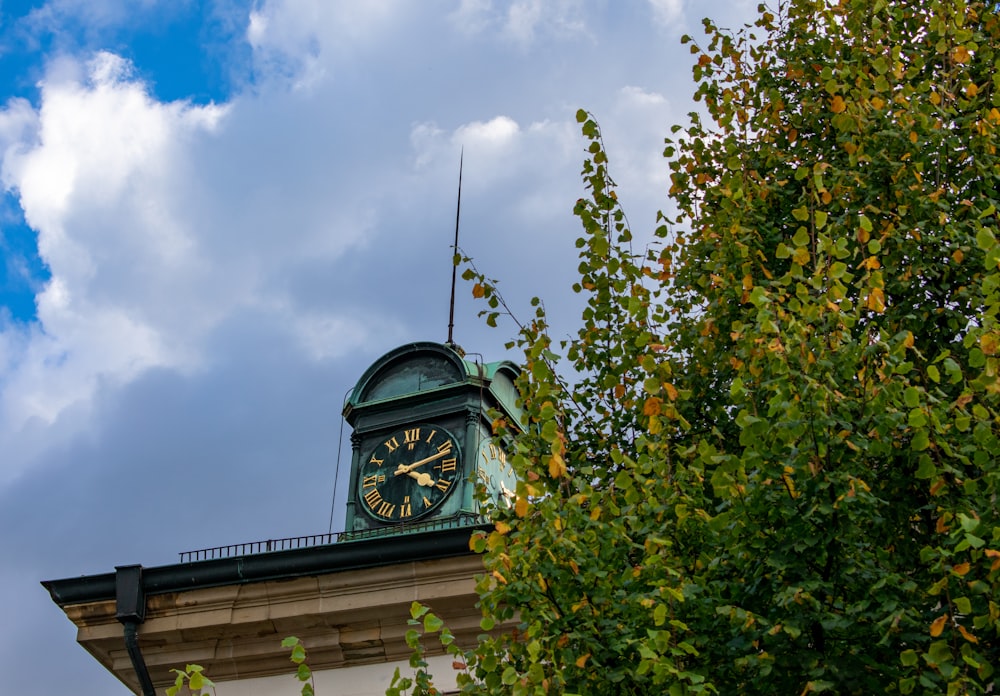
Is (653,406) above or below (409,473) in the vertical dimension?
below

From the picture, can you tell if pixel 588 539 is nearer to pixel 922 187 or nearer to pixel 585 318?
pixel 585 318

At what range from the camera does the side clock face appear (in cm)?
1648

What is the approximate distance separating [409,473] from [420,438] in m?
0.55

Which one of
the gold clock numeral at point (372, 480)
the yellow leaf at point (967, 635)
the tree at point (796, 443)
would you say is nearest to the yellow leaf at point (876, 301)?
the tree at point (796, 443)

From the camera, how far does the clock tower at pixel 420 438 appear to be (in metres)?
16.4

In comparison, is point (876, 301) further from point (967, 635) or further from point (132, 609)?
point (132, 609)

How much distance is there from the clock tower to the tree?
23.0 feet

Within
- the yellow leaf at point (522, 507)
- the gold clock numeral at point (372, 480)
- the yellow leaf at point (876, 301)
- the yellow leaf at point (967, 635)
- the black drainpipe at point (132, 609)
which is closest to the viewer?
the yellow leaf at point (967, 635)

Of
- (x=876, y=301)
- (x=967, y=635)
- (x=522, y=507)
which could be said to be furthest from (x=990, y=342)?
(x=522, y=507)

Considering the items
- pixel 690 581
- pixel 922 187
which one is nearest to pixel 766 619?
pixel 690 581

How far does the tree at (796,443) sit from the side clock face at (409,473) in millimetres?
7083

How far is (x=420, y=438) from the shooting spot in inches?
674

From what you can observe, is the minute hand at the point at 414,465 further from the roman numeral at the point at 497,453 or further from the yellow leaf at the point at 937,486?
the yellow leaf at the point at 937,486

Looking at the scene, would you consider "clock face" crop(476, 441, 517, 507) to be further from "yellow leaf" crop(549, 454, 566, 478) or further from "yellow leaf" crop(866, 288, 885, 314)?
"yellow leaf" crop(866, 288, 885, 314)
